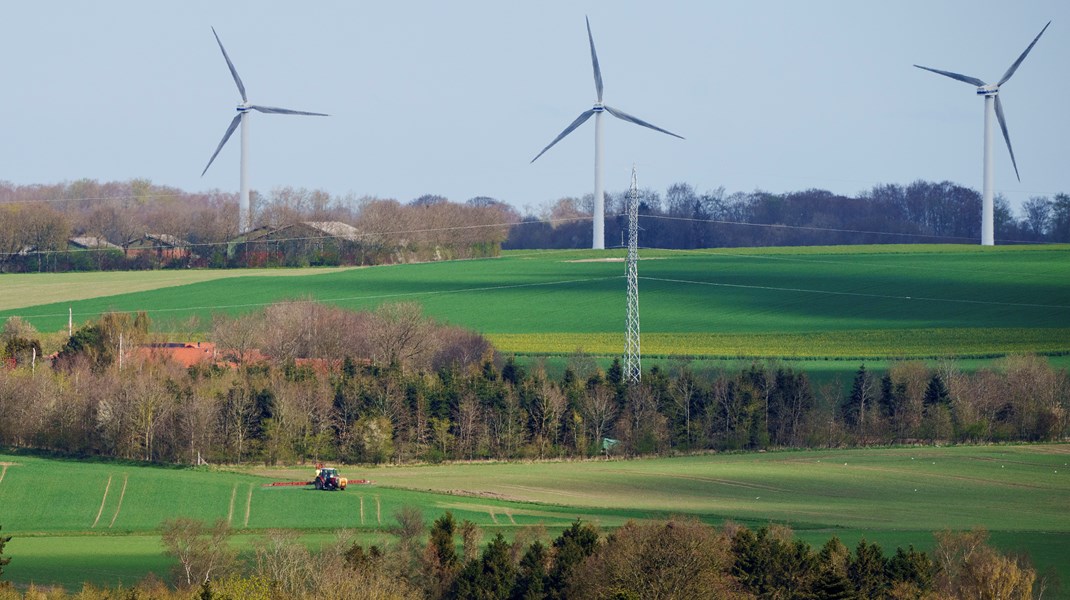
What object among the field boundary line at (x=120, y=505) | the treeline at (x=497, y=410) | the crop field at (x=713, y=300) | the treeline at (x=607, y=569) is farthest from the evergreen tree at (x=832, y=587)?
the crop field at (x=713, y=300)

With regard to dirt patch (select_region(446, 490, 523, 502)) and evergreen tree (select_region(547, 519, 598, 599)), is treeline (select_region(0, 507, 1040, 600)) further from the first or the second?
dirt patch (select_region(446, 490, 523, 502))

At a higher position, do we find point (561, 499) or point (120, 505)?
point (561, 499)

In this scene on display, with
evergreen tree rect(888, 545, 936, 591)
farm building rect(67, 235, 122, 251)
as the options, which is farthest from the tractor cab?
farm building rect(67, 235, 122, 251)

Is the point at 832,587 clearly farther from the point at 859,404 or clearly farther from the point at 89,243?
the point at 89,243

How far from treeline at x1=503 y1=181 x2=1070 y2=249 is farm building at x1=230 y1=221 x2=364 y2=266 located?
120ft

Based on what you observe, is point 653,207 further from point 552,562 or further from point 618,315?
point 552,562

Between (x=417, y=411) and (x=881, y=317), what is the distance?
3695cm

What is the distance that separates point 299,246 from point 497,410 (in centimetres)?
6059

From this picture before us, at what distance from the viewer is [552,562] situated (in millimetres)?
45062

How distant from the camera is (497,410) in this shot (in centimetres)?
7475

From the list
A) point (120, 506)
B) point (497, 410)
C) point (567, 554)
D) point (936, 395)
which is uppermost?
point (936, 395)

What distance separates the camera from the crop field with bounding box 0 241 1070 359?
91.9 m

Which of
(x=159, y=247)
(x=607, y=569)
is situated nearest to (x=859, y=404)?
(x=607, y=569)

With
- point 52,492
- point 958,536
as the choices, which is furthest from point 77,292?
point 958,536
